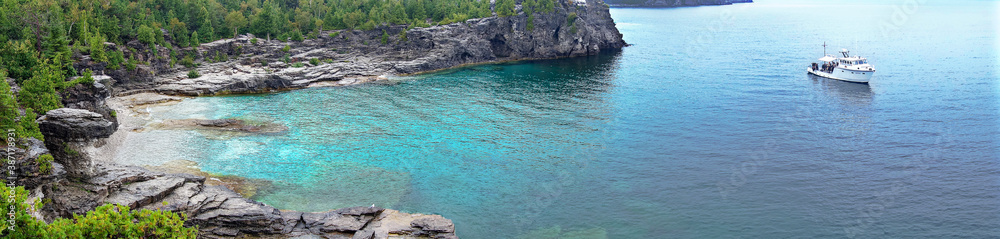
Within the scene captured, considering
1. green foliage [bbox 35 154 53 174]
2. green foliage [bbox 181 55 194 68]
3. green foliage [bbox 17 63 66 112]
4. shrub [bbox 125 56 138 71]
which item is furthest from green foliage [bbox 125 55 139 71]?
green foliage [bbox 35 154 53 174]

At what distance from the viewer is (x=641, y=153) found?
285ft

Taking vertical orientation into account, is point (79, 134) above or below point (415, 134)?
above

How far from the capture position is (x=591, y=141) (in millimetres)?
93125

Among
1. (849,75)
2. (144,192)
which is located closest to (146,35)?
(144,192)

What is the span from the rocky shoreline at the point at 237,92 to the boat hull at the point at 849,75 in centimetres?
7466

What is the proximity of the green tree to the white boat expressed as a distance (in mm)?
136593

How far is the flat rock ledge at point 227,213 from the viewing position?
55.8 m

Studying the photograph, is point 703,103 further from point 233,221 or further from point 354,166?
point 233,221

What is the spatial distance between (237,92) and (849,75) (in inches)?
4980

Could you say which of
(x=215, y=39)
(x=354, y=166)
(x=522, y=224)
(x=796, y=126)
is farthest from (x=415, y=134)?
(x=215, y=39)

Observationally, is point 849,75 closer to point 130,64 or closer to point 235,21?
point 235,21

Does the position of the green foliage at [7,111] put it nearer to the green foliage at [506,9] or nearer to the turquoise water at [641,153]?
the turquoise water at [641,153]

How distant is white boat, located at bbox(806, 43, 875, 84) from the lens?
13362 centimetres

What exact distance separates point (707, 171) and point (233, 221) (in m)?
53.3
